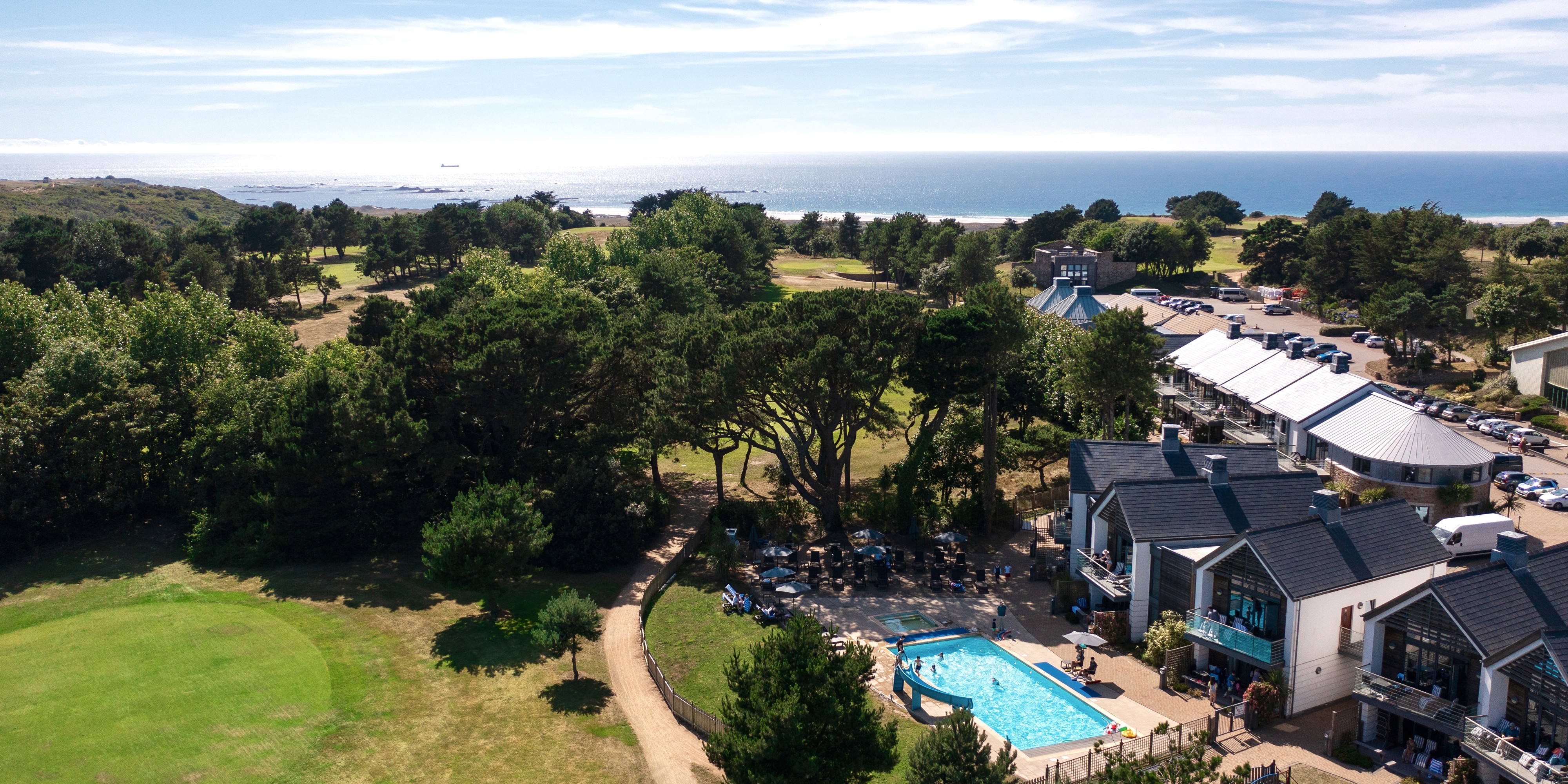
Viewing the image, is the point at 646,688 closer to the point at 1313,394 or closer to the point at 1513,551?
the point at 1513,551

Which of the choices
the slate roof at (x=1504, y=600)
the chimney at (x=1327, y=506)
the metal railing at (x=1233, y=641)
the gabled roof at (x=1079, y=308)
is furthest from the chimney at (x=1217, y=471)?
the gabled roof at (x=1079, y=308)

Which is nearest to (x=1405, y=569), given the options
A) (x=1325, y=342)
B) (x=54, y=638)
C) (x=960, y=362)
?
(x=960, y=362)

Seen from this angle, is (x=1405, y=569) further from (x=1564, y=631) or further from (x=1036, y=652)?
(x=1036, y=652)

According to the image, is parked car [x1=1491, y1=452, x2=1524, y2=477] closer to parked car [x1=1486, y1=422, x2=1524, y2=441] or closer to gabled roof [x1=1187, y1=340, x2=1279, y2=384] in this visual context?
parked car [x1=1486, y1=422, x2=1524, y2=441]

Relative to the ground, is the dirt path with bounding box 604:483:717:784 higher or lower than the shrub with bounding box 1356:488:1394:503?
lower

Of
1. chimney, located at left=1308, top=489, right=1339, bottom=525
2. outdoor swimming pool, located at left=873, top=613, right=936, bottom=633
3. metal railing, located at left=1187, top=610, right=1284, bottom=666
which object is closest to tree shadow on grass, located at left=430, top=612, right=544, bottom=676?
outdoor swimming pool, located at left=873, top=613, right=936, bottom=633

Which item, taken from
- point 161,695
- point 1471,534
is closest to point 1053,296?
point 1471,534

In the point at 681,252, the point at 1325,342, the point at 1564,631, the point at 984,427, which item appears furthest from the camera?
the point at 681,252
